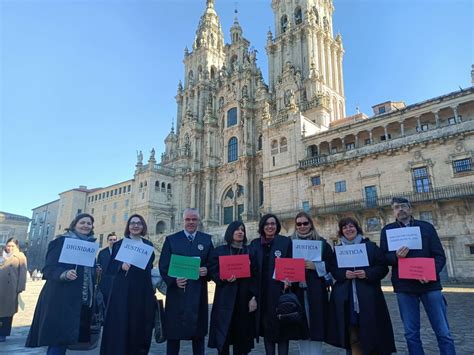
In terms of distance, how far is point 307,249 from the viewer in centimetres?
500

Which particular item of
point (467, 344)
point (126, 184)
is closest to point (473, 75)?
point (467, 344)

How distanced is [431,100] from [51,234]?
63.3 metres

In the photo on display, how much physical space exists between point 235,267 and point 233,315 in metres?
0.74

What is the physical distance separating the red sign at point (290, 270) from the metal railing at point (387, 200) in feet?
69.4

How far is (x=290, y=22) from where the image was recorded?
41.1m

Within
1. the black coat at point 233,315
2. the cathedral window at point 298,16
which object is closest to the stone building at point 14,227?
the cathedral window at point 298,16

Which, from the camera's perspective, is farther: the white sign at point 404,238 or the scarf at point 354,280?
the white sign at point 404,238

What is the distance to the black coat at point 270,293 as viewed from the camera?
4773mm

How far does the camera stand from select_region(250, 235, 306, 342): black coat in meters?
4.77

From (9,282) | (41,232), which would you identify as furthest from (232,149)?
(41,232)

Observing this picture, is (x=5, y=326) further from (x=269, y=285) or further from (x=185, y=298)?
(x=269, y=285)

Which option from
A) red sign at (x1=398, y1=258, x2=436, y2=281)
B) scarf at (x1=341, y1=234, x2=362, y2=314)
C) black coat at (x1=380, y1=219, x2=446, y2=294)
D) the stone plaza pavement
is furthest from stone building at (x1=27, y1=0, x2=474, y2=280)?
scarf at (x1=341, y1=234, x2=362, y2=314)

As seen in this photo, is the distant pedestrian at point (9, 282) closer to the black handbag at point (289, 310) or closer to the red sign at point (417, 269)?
the black handbag at point (289, 310)

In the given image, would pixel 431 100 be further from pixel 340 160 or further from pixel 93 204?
pixel 93 204
